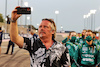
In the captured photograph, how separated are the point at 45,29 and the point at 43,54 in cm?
37

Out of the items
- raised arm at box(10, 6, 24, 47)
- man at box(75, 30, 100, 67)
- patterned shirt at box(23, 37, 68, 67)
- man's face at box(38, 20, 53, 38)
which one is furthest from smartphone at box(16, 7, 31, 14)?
man at box(75, 30, 100, 67)

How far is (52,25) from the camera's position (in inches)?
111

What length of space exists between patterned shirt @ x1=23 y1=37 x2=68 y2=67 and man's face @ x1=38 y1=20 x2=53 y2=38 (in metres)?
0.16

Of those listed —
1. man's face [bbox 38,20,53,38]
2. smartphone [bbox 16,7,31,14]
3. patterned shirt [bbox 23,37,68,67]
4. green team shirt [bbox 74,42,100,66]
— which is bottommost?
green team shirt [bbox 74,42,100,66]

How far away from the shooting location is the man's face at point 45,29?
267 cm

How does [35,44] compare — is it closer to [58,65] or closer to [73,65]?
[58,65]

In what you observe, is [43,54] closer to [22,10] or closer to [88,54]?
[22,10]

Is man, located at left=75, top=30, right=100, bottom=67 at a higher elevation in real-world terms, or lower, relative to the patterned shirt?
lower

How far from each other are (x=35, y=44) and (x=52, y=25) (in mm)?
397

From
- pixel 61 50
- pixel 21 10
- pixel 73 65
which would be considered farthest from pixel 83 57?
pixel 21 10

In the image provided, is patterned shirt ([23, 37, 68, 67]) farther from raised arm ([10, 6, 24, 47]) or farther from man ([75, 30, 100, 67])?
man ([75, 30, 100, 67])

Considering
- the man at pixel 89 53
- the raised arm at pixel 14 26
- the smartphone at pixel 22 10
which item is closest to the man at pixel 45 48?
the raised arm at pixel 14 26

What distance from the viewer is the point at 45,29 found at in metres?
2.70

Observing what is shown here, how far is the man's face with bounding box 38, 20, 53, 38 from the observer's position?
2668 mm
